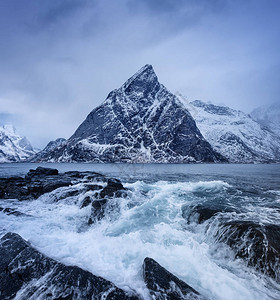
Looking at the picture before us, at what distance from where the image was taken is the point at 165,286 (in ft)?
15.6

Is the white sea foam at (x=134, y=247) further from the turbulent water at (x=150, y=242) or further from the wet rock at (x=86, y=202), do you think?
the wet rock at (x=86, y=202)

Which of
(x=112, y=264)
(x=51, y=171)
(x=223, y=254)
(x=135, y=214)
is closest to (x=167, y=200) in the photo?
(x=135, y=214)

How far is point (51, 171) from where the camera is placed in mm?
32938

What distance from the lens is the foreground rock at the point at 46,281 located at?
14.2 ft

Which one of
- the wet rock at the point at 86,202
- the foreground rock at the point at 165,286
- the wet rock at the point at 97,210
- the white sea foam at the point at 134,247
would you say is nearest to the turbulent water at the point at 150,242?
the white sea foam at the point at 134,247

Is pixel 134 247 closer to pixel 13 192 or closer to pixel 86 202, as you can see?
pixel 86 202

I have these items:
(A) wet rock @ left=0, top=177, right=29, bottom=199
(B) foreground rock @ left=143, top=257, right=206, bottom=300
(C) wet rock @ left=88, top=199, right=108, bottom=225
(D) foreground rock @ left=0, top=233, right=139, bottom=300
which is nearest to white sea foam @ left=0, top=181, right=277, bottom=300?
(B) foreground rock @ left=143, top=257, right=206, bottom=300

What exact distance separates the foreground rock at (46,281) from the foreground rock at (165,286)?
663 millimetres

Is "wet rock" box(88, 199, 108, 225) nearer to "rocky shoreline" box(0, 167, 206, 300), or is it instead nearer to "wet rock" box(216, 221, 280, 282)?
"rocky shoreline" box(0, 167, 206, 300)

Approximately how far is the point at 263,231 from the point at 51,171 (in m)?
35.1

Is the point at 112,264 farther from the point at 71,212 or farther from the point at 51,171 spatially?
the point at 51,171

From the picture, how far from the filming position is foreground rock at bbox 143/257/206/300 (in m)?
4.52

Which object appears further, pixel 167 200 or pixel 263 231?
pixel 167 200

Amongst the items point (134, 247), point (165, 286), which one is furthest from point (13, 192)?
point (165, 286)
